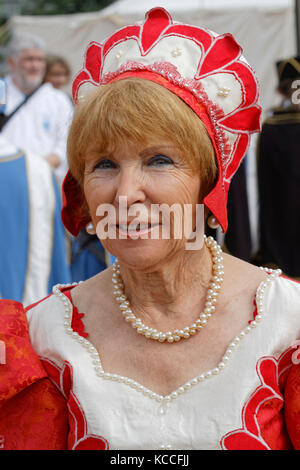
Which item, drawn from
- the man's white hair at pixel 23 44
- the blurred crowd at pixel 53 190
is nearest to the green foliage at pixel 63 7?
the blurred crowd at pixel 53 190

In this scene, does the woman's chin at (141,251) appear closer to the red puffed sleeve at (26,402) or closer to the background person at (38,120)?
the red puffed sleeve at (26,402)

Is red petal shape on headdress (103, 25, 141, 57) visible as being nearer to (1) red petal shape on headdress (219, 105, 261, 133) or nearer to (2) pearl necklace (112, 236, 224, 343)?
(1) red petal shape on headdress (219, 105, 261, 133)

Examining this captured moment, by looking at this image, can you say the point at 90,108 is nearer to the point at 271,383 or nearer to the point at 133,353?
the point at 133,353

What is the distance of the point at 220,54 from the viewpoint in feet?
4.38

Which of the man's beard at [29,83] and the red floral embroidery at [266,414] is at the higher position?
the man's beard at [29,83]

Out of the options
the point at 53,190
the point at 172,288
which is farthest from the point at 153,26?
the point at 53,190

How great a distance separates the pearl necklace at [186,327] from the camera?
Answer: 1.37 m

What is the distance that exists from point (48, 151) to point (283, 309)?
11.6 feet

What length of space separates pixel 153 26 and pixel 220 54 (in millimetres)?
165

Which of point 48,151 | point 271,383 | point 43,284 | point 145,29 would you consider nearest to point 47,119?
point 48,151

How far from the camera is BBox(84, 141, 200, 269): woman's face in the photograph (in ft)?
4.08

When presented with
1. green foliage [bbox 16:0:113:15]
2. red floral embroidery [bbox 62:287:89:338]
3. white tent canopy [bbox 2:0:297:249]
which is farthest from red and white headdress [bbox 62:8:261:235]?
green foliage [bbox 16:0:113:15]

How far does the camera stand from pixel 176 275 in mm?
1417

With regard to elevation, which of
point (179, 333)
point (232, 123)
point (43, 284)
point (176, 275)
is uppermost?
point (232, 123)
